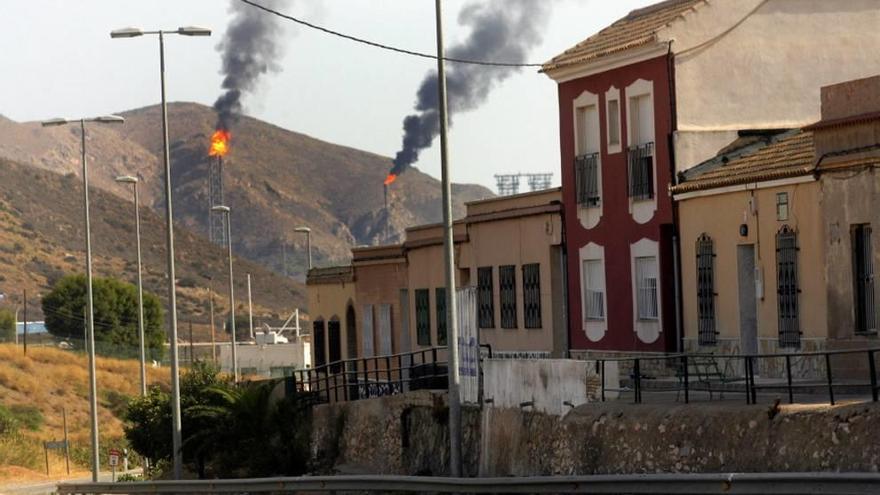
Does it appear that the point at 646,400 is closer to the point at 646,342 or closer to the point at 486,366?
the point at 486,366

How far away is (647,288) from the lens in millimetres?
36562

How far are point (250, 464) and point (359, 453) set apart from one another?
2569 millimetres

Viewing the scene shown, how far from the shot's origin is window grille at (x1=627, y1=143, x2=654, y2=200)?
36.3 metres

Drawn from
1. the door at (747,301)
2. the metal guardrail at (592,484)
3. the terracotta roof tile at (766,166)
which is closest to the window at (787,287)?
the terracotta roof tile at (766,166)

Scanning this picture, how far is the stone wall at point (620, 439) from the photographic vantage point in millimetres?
19984

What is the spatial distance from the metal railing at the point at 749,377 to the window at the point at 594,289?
5.75 metres

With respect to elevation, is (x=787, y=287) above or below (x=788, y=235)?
below

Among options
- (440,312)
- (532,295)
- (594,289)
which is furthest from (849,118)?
(440,312)

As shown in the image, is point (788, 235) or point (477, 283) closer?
point (788, 235)

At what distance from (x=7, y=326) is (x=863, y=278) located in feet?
355

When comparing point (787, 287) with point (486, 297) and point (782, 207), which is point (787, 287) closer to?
point (782, 207)

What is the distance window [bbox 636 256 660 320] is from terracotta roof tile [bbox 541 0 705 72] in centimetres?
434

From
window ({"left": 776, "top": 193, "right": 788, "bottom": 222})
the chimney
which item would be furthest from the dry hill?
the chimney

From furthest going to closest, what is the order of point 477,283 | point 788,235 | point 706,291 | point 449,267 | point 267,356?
point 267,356 < point 477,283 < point 706,291 < point 788,235 < point 449,267
